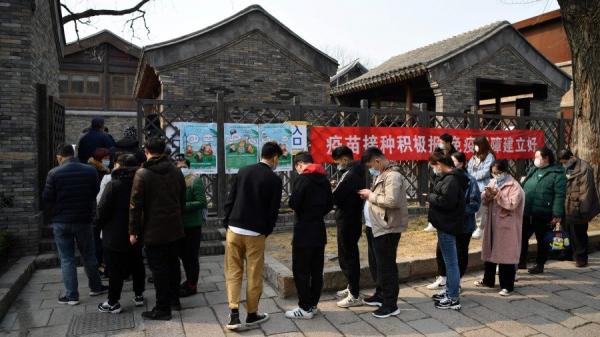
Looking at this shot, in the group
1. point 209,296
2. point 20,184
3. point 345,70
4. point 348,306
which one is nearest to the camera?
point 348,306

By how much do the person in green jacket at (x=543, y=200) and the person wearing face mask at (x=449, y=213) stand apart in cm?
176

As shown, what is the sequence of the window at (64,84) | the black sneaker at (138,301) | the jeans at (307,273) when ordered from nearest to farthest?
the jeans at (307,273) → the black sneaker at (138,301) → the window at (64,84)

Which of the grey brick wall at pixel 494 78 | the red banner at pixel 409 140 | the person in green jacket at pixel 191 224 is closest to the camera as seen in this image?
the person in green jacket at pixel 191 224

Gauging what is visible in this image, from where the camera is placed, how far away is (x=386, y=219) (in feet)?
13.6

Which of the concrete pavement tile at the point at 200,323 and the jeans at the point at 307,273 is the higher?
the jeans at the point at 307,273

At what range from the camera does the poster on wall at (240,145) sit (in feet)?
24.2

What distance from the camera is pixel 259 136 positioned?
7.56 meters

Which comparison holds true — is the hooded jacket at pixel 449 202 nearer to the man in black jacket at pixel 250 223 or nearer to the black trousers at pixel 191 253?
the man in black jacket at pixel 250 223

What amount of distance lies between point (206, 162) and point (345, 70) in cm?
1789

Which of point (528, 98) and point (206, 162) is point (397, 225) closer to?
point (206, 162)

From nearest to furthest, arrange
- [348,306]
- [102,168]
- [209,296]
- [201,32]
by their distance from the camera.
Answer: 1. [348,306]
2. [209,296]
3. [102,168]
4. [201,32]

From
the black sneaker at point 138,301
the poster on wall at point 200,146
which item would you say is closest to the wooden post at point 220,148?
the poster on wall at point 200,146

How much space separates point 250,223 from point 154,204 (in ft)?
3.19

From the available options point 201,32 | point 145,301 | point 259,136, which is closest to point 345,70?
point 201,32
